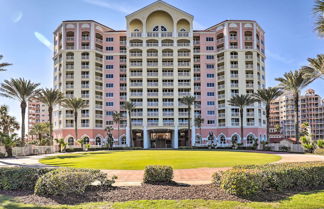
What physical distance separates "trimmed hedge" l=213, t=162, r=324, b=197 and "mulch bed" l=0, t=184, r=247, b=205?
43 centimetres

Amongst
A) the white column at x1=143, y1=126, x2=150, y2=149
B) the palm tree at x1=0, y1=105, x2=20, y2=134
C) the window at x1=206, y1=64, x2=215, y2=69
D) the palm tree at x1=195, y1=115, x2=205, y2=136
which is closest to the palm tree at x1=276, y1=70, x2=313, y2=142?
the palm tree at x1=195, y1=115, x2=205, y2=136

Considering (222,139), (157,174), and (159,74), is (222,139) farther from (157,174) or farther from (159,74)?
(157,174)

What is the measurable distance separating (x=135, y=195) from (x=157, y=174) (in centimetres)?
268

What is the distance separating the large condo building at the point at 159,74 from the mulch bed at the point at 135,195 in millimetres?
64225

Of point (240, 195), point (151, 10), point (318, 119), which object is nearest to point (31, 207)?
point (240, 195)

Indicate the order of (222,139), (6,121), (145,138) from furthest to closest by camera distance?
(222,139), (145,138), (6,121)

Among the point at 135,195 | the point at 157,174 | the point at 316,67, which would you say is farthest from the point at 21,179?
the point at 316,67

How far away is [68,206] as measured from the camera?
927cm

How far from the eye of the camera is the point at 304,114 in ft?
497

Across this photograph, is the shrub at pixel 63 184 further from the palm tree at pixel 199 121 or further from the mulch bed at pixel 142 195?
the palm tree at pixel 199 121

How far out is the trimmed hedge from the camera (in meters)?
10.2

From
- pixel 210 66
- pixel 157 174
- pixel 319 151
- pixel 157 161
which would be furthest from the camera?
pixel 210 66

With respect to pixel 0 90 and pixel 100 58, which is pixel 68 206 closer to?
pixel 0 90

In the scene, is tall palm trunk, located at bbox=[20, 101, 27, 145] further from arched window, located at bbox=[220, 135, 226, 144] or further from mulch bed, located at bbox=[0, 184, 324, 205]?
arched window, located at bbox=[220, 135, 226, 144]
